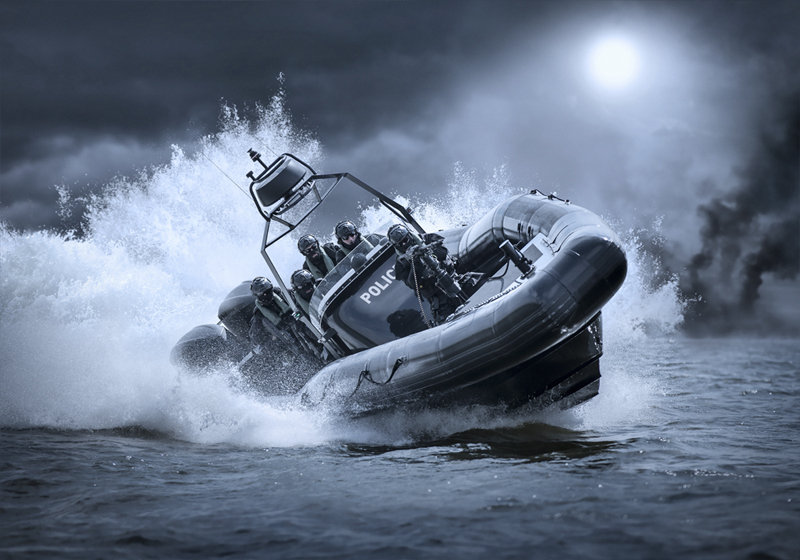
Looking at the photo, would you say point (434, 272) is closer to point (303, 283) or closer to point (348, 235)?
point (348, 235)

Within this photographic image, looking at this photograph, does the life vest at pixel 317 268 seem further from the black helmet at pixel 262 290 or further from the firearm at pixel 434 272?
the firearm at pixel 434 272

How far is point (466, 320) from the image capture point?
466cm

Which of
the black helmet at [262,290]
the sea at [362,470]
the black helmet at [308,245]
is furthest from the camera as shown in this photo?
the black helmet at [308,245]

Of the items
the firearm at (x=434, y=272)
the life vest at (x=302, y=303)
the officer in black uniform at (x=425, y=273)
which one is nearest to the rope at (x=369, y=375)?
the officer in black uniform at (x=425, y=273)

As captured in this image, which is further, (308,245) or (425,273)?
(308,245)

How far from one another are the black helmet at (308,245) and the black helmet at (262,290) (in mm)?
528

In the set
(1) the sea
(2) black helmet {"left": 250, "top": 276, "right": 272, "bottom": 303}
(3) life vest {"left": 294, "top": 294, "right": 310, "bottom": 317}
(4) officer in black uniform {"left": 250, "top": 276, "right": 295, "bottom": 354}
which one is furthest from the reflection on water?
(2) black helmet {"left": 250, "top": 276, "right": 272, "bottom": 303}

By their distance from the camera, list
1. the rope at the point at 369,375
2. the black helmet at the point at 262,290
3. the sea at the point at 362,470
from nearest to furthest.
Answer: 1. the sea at the point at 362,470
2. the rope at the point at 369,375
3. the black helmet at the point at 262,290

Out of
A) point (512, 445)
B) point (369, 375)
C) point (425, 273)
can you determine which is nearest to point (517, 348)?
point (512, 445)

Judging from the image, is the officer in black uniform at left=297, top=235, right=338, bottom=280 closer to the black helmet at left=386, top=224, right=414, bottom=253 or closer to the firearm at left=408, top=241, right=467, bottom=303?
the black helmet at left=386, top=224, right=414, bottom=253

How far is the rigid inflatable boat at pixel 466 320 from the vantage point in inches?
172

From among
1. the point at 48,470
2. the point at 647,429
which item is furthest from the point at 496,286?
the point at 48,470

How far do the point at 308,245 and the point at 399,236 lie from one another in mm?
1735

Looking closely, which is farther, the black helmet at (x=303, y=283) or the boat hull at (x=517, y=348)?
the black helmet at (x=303, y=283)
